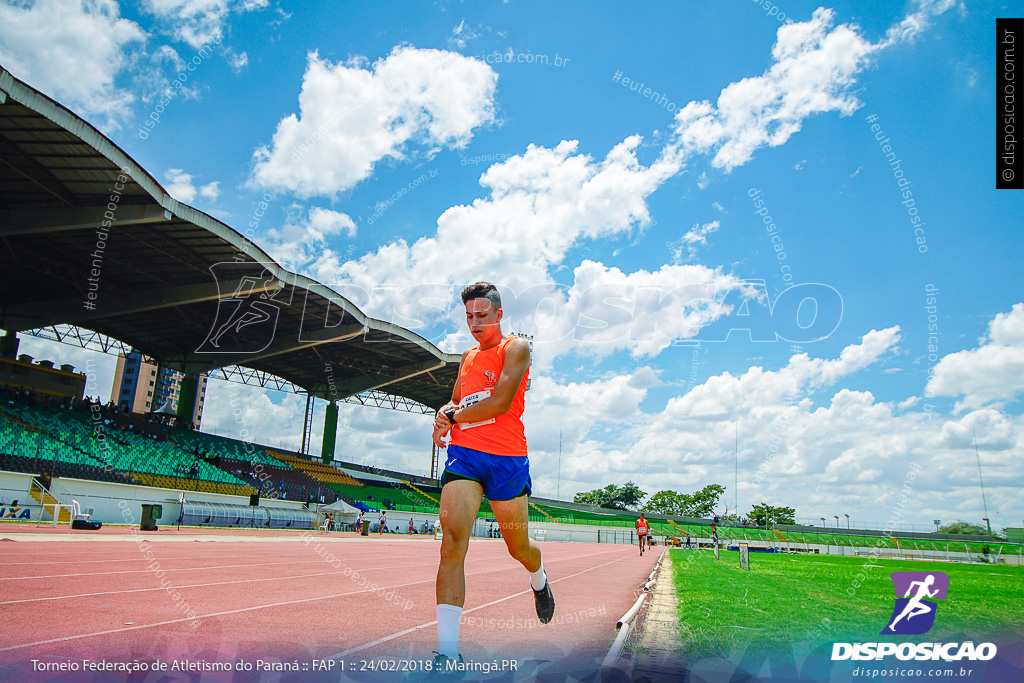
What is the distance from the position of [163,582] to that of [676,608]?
240 inches

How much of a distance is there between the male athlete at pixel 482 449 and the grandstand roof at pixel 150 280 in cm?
1932

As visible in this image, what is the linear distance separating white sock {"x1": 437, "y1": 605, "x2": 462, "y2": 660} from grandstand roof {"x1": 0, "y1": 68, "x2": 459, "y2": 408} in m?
20.1

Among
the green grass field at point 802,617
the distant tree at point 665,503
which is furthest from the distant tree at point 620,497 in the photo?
the green grass field at point 802,617

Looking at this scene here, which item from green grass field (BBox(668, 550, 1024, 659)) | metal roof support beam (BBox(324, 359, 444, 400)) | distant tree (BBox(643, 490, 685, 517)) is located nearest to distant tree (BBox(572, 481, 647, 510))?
distant tree (BBox(643, 490, 685, 517))

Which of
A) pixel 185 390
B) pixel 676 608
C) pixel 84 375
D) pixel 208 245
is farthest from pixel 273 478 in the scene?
pixel 676 608

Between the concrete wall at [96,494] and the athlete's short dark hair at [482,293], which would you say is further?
the concrete wall at [96,494]

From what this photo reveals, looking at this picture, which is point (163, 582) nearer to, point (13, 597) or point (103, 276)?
point (13, 597)

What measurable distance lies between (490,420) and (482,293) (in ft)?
2.49

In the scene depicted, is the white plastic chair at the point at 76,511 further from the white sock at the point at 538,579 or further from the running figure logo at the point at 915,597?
the running figure logo at the point at 915,597

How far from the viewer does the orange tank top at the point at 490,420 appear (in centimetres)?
350

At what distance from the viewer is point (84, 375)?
40.7 metres

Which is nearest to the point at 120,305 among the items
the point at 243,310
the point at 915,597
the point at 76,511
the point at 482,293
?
the point at 243,310

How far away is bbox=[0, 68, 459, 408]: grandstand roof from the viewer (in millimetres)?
20109

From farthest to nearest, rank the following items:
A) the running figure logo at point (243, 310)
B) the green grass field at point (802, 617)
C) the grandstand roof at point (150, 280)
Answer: the running figure logo at point (243, 310) → the grandstand roof at point (150, 280) → the green grass field at point (802, 617)
